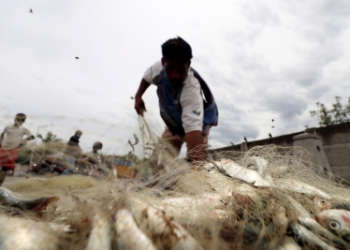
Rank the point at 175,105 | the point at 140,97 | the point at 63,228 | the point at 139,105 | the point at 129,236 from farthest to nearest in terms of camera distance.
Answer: the point at 140,97 → the point at 139,105 → the point at 175,105 → the point at 63,228 → the point at 129,236

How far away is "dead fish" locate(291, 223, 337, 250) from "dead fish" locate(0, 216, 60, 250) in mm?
852

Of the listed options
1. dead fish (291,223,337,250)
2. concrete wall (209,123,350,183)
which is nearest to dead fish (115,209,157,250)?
dead fish (291,223,337,250)

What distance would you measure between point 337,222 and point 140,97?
9.42 feet

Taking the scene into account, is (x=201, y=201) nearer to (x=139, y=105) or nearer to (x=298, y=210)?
(x=298, y=210)

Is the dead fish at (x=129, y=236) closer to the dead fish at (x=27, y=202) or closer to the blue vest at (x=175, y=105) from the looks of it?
the dead fish at (x=27, y=202)

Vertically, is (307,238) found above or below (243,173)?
below

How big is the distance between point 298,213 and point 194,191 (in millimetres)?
453

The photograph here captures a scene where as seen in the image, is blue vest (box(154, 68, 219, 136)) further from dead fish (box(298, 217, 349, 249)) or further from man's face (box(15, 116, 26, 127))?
dead fish (box(298, 217, 349, 249))

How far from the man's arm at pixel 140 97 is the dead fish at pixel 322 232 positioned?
2.43 m

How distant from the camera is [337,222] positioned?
0.96 metres

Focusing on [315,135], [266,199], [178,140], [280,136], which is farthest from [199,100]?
[280,136]

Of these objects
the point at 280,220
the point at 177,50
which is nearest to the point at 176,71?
the point at 177,50

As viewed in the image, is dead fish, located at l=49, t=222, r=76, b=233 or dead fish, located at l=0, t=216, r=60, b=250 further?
dead fish, located at l=49, t=222, r=76, b=233

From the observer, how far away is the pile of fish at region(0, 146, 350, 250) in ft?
2.57
